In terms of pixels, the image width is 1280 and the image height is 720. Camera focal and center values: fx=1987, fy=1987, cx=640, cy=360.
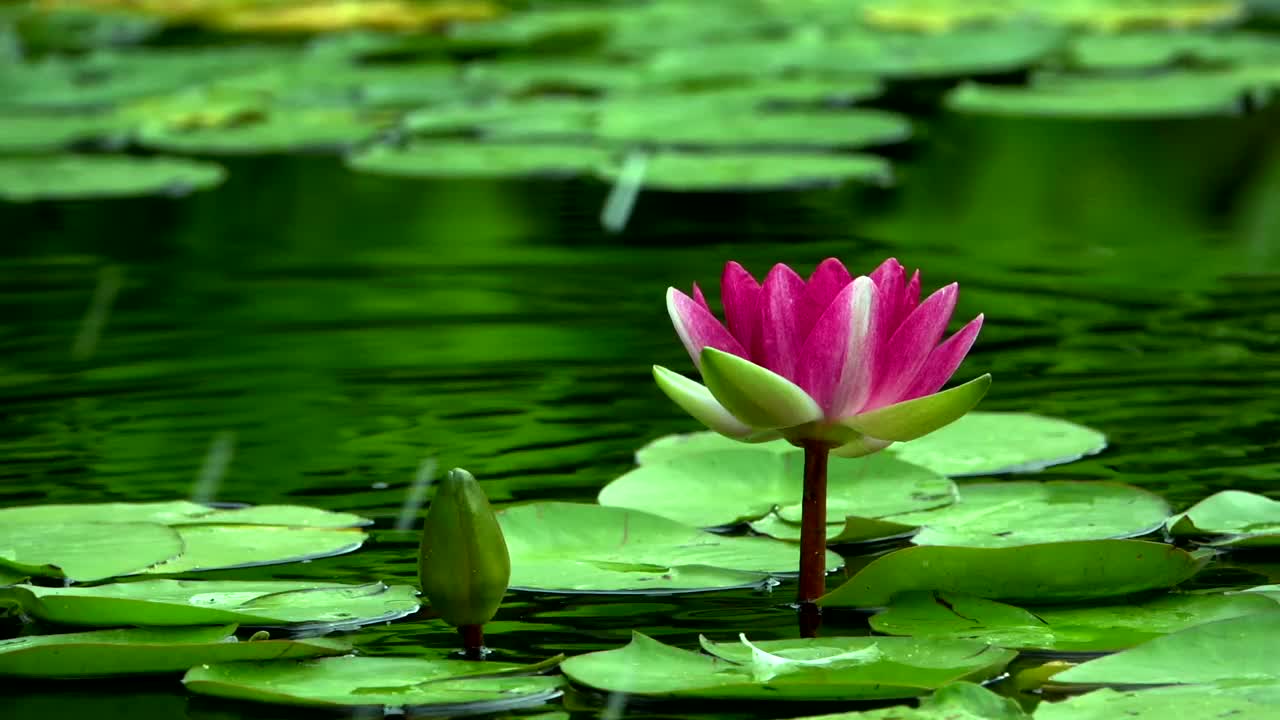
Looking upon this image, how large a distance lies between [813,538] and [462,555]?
A: 0.28 m

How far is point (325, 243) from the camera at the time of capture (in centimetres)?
384

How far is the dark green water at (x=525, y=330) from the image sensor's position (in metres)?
2.04

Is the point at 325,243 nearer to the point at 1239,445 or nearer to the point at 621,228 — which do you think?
the point at 621,228

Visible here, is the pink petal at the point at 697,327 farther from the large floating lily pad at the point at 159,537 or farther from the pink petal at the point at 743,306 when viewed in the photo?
the large floating lily pad at the point at 159,537

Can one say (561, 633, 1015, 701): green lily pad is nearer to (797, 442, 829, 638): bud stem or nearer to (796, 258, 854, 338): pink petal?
(797, 442, 829, 638): bud stem

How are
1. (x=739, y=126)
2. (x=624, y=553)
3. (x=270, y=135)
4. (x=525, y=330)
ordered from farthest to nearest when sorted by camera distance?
(x=270, y=135) → (x=739, y=126) → (x=525, y=330) → (x=624, y=553)

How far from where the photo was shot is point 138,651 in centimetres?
144

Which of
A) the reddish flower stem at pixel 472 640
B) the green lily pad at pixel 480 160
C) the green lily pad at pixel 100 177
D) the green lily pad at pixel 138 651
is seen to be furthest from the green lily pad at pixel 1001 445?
the green lily pad at pixel 100 177

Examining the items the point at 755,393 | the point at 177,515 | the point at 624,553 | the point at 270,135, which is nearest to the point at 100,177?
the point at 270,135

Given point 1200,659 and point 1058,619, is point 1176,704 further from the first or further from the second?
point 1058,619

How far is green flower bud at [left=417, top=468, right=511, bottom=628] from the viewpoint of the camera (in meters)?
1.44

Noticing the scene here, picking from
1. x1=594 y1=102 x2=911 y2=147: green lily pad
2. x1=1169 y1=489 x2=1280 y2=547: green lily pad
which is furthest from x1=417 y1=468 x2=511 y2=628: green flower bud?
x1=594 y1=102 x2=911 y2=147: green lily pad

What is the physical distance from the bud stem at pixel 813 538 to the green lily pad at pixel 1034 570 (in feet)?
0.05

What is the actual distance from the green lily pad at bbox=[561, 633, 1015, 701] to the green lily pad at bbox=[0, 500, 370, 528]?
22.4 inches
